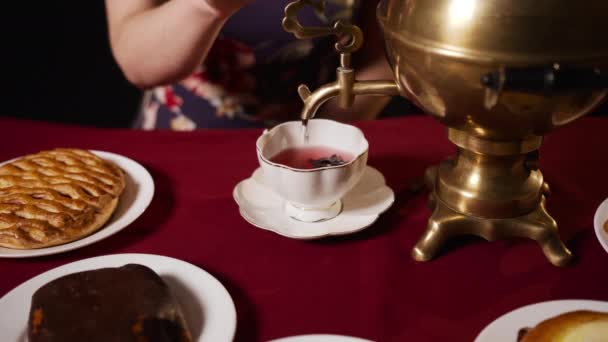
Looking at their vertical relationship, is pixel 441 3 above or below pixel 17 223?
A: above

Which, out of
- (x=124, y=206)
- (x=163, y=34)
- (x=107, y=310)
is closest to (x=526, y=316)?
(x=107, y=310)

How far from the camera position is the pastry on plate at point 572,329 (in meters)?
0.46

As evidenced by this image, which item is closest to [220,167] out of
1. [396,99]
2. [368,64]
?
[368,64]

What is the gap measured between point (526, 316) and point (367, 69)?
0.90 m

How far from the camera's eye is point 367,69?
1.32m

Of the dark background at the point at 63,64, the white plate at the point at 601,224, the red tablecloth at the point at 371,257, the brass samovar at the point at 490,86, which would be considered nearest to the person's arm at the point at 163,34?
the red tablecloth at the point at 371,257

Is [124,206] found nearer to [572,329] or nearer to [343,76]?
[343,76]

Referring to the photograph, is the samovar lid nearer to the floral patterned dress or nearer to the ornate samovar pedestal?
the ornate samovar pedestal

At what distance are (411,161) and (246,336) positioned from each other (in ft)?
1.37

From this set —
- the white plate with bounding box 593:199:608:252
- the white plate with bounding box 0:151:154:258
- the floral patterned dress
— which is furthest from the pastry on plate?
the floral patterned dress

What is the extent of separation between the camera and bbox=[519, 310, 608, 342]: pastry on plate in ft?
1.52

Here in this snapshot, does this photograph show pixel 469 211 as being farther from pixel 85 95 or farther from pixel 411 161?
pixel 85 95

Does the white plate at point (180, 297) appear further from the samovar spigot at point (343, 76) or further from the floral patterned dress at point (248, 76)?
the floral patterned dress at point (248, 76)

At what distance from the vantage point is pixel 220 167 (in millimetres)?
846
